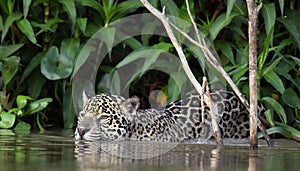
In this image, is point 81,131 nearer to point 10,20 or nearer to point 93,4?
point 93,4

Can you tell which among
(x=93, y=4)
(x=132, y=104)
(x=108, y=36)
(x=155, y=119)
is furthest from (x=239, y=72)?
(x=93, y=4)

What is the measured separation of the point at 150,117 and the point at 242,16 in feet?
5.30

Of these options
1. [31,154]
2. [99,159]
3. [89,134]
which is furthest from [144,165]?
[89,134]

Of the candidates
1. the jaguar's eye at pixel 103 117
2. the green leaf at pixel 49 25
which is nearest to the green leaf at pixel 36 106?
the green leaf at pixel 49 25

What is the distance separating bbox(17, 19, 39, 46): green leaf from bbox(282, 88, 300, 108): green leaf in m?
2.71

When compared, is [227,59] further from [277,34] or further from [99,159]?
[99,159]

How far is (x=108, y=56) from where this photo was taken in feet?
30.2

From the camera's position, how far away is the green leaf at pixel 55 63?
8703 mm

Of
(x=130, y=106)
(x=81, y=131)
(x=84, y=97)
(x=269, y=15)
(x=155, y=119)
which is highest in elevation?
(x=269, y=15)

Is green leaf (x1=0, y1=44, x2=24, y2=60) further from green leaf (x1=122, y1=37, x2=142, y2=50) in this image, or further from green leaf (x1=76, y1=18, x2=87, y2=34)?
green leaf (x1=122, y1=37, x2=142, y2=50)

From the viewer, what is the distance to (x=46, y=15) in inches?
356

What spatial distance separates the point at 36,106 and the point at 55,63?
54cm

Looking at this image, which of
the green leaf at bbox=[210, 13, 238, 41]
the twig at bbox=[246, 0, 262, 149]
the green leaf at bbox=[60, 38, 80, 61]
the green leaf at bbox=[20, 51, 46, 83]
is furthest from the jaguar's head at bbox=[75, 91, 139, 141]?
the twig at bbox=[246, 0, 262, 149]

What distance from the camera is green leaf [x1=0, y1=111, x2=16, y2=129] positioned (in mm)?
8523
